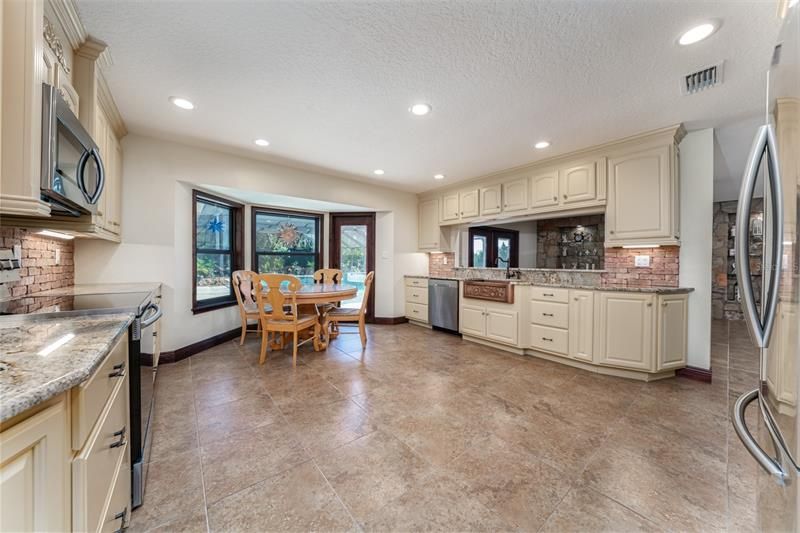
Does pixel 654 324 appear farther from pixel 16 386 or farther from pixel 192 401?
pixel 192 401

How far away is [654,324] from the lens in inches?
105

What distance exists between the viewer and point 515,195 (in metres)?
3.92

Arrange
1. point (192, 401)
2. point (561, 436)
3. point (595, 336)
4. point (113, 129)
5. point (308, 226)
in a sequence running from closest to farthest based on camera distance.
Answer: point (561, 436) < point (192, 401) < point (113, 129) < point (595, 336) < point (308, 226)

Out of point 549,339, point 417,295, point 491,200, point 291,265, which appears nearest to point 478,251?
point 491,200

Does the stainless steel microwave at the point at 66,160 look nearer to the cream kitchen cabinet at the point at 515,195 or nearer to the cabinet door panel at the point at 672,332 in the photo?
the cream kitchen cabinet at the point at 515,195

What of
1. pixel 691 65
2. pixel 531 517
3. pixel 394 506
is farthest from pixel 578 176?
pixel 394 506

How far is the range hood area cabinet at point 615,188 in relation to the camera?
9.04 ft

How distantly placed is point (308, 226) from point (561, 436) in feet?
14.8

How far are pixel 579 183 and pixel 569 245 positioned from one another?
86 centimetres

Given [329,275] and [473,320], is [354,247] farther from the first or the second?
[473,320]

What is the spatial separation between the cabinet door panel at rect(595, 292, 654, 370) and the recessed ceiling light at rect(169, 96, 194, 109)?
4035mm

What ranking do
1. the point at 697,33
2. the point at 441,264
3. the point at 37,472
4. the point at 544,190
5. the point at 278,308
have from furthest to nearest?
the point at 441,264 < the point at 544,190 < the point at 278,308 < the point at 697,33 < the point at 37,472

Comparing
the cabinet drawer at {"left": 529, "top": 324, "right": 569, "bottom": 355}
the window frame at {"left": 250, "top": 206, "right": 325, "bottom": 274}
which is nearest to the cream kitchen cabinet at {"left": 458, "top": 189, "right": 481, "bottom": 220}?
the cabinet drawer at {"left": 529, "top": 324, "right": 569, "bottom": 355}

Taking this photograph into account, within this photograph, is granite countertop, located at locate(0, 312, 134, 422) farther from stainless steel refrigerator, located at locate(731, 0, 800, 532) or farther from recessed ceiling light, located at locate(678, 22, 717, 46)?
recessed ceiling light, located at locate(678, 22, 717, 46)
